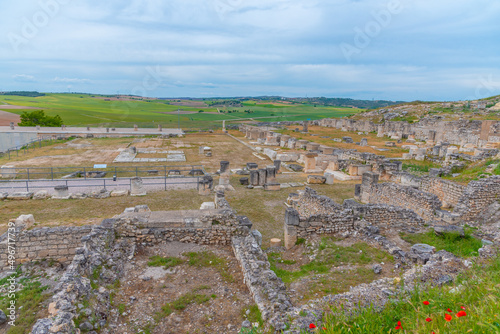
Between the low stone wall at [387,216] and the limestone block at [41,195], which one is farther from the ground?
the low stone wall at [387,216]

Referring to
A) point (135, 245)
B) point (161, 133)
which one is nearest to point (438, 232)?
point (135, 245)

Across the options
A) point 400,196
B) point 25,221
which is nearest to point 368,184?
point 400,196

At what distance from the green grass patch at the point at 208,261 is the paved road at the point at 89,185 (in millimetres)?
10332

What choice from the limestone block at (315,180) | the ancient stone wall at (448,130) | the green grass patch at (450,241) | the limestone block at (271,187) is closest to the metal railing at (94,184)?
the limestone block at (271,187)

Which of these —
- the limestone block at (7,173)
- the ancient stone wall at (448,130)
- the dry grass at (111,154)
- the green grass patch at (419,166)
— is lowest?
the dry grass at (111,154)

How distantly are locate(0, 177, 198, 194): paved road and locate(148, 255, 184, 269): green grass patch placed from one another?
10.3 metres

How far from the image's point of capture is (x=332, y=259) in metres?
7.67

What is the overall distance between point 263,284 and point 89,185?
1540 cm

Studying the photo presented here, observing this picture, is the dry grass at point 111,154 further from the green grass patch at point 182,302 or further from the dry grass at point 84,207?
the green grass patch at point 182,302

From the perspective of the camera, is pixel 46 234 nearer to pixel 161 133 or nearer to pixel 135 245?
pixel 135 245

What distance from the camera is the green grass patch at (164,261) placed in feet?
23.4

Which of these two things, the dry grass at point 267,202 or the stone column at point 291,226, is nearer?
the stone column at point 291,226

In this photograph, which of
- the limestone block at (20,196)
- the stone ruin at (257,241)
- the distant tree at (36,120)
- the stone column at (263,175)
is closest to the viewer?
the stone ruin at (257,241)

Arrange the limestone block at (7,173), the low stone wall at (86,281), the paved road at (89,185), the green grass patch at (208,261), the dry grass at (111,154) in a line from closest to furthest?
1. the low stone wall at (86,281)
2. the green grass patch at (208,261)
3. the paved road at (89,185)
4. the limestone block at (7,173)
5. the dry grass at (111,154)
